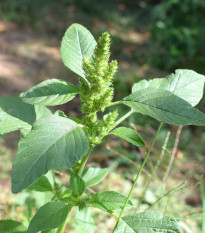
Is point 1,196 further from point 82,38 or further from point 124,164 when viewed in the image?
point 82,38

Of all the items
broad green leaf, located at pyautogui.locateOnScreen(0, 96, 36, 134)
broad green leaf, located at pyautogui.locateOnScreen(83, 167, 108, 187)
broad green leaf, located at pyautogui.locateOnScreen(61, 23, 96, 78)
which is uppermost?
broad green leaf, located at pyautogui.locateOnScreen(61, 23, 96, 78)

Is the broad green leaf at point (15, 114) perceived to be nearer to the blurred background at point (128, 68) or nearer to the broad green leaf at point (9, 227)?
the broad green leaf at point (9, 227)

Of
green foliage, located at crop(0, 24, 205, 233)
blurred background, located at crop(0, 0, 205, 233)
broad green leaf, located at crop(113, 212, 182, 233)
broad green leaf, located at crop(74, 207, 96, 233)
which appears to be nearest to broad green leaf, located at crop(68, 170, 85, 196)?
green foliage, located at crop(0, 24, 205, 233)

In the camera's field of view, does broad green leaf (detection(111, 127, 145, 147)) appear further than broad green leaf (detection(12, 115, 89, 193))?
Yes

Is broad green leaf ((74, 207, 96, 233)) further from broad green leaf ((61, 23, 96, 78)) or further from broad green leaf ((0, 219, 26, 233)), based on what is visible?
broad green leaf ((61, 23, 96, 78))

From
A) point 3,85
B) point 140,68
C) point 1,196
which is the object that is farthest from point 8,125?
point 140,68

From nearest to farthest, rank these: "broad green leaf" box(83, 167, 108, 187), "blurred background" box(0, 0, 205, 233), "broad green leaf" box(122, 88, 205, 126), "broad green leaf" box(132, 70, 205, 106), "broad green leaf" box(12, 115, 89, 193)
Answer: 1. "broad green leaf" box(12, 115, 89, 193)
2. "broad green leaf" box(122, 88, 205, 126)
3. "broad green leaf" box(132, 70, 205, 106)
4. "broad green leaf" box(83, 167, 108, 187)
5. "blurred background" box(0, 0, 205, 233)
